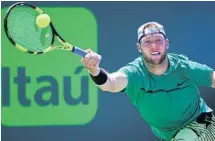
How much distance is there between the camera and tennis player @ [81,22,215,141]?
311 cm

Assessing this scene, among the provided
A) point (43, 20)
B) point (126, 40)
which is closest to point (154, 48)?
point (43, 20)

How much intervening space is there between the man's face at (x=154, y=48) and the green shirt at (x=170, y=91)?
72 mm

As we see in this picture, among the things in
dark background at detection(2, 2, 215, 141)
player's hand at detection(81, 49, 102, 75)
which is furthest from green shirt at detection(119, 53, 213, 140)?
dark background at detection(2, 2, 215, 141)

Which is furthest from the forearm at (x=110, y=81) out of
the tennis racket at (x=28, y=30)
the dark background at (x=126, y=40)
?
the dark background at (x=126, y=40)

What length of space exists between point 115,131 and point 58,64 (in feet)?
1.94

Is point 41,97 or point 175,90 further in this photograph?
point 41,97

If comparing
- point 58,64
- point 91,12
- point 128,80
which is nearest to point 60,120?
point 58,64

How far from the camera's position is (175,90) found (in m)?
3.16

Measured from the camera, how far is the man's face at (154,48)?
309 cm

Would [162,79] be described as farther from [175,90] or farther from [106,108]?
[106,108]

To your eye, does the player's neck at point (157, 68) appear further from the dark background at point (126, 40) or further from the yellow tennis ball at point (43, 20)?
the dark background at point (126, 40)

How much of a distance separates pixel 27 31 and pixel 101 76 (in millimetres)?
536

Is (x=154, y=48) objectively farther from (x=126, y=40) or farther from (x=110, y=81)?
(x=126, y=40)

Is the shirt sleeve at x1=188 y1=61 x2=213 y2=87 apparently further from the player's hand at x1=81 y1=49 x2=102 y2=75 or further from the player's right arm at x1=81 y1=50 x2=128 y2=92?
the player's hand at x1=81 y1=49 x2=102 y2=75
